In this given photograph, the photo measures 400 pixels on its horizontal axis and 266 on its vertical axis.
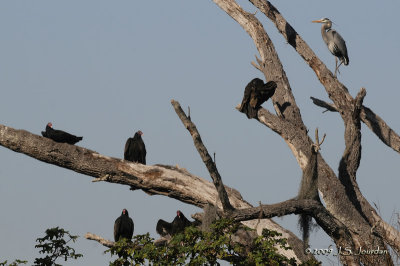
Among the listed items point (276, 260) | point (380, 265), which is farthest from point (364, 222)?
point (276, 260)

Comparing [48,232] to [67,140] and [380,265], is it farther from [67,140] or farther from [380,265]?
Result: [380,265]

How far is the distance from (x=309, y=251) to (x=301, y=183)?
4.05 ft

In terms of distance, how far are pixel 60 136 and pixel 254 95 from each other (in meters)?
3.71

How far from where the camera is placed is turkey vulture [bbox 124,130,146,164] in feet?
47.6

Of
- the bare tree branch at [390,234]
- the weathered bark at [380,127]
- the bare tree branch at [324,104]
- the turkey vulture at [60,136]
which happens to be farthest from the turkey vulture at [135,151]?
the bare tree branch at [390,234]

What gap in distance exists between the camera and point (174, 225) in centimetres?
1508

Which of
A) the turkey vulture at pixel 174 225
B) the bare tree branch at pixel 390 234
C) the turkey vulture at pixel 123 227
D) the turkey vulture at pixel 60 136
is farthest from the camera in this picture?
the turkey vulture at pixel 123 227

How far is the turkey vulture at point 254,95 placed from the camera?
14.8m

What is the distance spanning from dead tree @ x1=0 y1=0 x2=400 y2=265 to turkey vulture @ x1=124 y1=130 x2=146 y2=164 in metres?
0.93

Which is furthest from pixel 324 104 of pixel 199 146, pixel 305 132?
pixel 199 146

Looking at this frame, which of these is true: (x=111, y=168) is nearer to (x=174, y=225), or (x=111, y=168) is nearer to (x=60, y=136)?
(x=60, y=136)

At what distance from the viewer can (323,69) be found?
53.3ft

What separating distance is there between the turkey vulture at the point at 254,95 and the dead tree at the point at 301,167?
20cm

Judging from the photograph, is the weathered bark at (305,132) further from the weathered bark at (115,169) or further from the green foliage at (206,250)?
the green foliage at (206,250)
